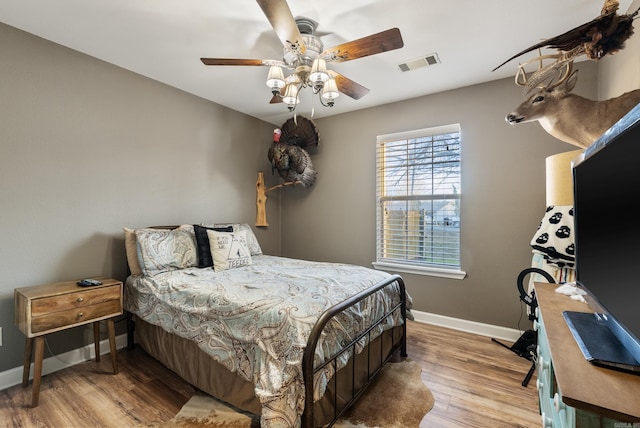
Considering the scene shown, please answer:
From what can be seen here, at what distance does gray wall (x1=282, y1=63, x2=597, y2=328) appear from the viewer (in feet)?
8.76

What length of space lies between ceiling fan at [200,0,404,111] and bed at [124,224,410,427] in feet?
4.57

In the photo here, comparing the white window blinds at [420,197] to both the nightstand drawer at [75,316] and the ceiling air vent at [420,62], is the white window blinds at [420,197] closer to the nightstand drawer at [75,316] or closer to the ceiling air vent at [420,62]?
the ceiling air vent at [420,62]

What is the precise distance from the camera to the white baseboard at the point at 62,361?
2.02 metres

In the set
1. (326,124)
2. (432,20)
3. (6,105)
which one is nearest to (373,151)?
(326,124)

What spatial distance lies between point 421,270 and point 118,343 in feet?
10.2

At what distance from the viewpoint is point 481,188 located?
2895 millimetres

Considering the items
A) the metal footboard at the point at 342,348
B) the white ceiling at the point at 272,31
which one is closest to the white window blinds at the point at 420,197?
the white ceiling at the point at 272,31

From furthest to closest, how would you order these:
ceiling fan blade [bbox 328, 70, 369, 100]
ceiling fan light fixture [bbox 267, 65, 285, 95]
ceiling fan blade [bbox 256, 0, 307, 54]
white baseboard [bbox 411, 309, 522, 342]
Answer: white baseboard [bbox 411, 309, 522, 342] → ceiling fan blade [bbox 328, 70, 369, 100] → ceiling fan light fixture [bbox 267, 65, 285, 95] → ceiling fan blade [bbox 256, 0, 307, 54]

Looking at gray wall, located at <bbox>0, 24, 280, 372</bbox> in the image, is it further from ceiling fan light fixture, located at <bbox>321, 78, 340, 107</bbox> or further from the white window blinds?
the white window blinds

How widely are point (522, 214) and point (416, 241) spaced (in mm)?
1054

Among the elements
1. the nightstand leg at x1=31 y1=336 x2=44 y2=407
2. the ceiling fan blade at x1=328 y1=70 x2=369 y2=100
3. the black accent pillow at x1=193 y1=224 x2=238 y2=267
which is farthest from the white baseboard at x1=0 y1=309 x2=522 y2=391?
the ceiling fan blade at x1=328 y1=70 x2=369 y2=100

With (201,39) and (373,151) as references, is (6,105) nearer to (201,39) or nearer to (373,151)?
(201,39)

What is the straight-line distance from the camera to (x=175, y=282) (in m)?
2.16

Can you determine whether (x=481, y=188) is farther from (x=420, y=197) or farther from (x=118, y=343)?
(x=118, y=343)
